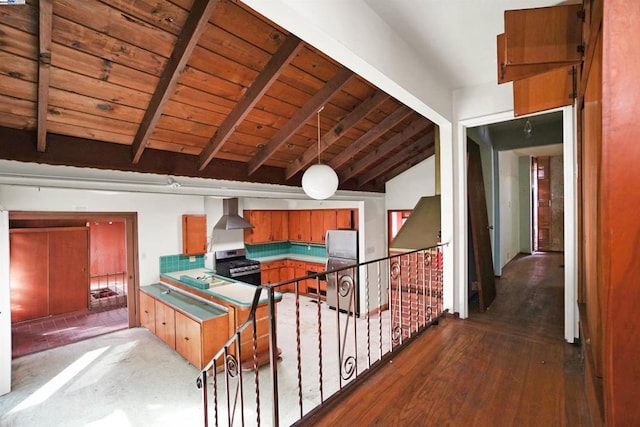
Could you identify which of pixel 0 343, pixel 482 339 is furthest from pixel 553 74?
pixel 0 343

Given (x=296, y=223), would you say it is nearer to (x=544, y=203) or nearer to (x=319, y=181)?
(x=319, y=181)

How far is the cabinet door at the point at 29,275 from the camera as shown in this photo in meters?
5.38

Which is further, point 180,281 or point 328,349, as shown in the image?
point 180,281

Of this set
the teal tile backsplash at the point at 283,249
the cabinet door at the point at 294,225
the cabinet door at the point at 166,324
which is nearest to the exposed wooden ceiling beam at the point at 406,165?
the teal tile backsplash at the point at 283,249

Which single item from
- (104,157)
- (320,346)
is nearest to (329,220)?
(104,157)

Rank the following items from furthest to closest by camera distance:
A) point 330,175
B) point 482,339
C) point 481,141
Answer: point 481,141 → point 330,175 → point 482,339

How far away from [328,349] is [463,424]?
333 cm

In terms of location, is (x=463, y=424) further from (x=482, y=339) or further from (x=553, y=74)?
(x=553, y=74)

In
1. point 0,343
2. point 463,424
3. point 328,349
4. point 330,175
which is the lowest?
point 328,349

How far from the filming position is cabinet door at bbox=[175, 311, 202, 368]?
3873 millimetres

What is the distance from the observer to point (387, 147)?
15.6 feet

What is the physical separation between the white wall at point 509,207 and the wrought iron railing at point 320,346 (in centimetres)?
250

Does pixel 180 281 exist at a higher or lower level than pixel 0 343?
higher

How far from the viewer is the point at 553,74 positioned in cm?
221
